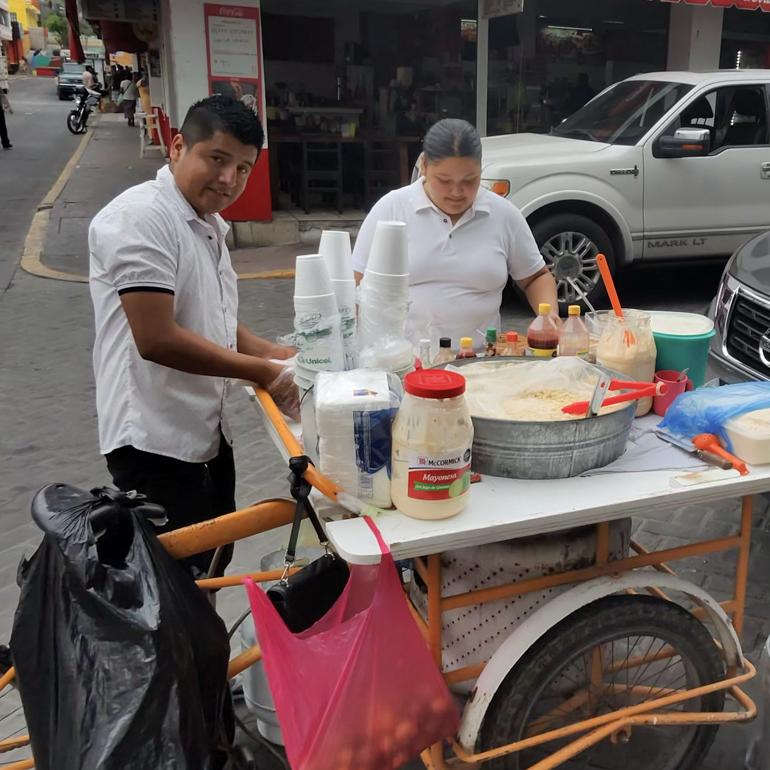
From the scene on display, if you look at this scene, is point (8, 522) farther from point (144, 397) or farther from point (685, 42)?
point (685, 42)

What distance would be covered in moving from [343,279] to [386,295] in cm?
12

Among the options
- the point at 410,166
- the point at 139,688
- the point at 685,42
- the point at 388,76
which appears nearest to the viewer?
the point at 139,688

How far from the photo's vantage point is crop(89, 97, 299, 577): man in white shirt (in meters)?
1.88

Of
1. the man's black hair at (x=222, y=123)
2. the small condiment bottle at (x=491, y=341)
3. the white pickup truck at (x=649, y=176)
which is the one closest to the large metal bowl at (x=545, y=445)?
the small condiment bottle at (x=491, y=341)

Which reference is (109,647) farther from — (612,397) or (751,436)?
(751,436)

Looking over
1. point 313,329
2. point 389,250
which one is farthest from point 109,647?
point 389,250

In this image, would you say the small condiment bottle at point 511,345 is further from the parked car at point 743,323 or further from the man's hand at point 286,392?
the parked car at point 743,323

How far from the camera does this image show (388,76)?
12.9m

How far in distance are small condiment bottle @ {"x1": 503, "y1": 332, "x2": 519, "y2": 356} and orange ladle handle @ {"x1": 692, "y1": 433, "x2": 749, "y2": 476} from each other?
681mm

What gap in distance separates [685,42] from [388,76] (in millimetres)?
4760

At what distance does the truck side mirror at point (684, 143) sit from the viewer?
638 cm

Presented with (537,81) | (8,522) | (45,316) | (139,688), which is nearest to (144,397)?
(139,688)

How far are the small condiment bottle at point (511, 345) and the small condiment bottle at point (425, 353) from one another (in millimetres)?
269

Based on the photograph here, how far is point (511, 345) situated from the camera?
8.01 ft
